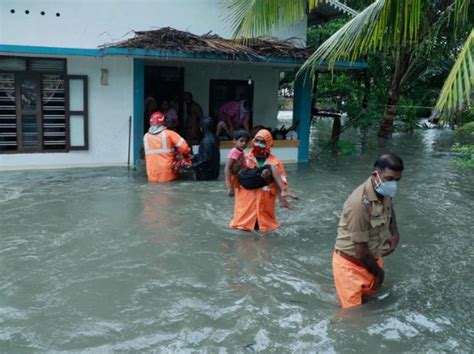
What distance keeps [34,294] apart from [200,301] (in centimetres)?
164

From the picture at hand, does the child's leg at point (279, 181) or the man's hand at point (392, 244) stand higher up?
the child's leg at point (279, 181)

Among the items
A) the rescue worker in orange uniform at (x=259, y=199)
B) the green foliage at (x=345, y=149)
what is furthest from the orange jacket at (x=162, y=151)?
the green foliage at (x=345, y=149)

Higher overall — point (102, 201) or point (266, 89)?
point (266, 89)

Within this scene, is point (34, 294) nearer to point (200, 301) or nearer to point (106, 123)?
point (200, 301)

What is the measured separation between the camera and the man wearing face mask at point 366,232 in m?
4.41

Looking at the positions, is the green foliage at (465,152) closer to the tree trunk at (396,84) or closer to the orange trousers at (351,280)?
the orange trousers at (351,280)

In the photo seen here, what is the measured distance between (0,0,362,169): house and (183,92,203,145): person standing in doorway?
1.34 metres

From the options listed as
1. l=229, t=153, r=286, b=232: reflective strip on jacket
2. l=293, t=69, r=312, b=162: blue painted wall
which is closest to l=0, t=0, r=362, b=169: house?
l=293, t=69, r=312, b=162: blue painted wall

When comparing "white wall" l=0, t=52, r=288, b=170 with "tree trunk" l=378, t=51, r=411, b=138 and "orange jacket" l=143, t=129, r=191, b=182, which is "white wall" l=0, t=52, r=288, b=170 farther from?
"tree trunk" l=378, t=51, r=411, b=138

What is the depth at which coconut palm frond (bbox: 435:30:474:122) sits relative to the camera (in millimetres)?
3415

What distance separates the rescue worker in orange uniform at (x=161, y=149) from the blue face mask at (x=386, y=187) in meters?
6.28

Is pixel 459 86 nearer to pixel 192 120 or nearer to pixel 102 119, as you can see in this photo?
pixel 102 119

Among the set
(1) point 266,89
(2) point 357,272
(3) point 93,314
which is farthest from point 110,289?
(1) point 266,89

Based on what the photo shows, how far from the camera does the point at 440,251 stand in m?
6.98
